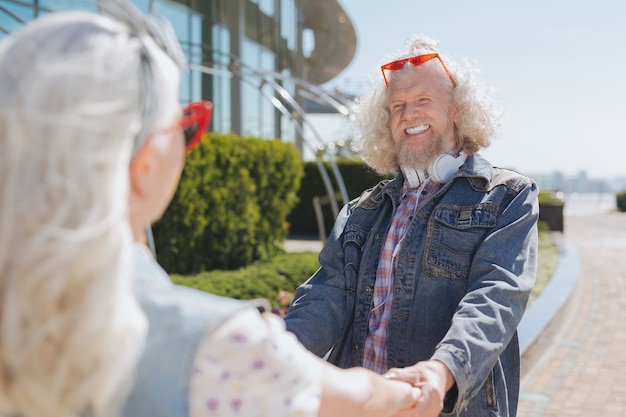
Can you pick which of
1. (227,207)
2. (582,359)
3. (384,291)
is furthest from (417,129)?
(227,207)

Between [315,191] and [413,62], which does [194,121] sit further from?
[315,191]

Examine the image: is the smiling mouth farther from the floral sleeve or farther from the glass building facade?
the glass building facade

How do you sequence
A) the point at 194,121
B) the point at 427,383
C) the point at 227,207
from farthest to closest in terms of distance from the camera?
1. the point at 227,207
2. the point at 427,383
3. the point at 194,121

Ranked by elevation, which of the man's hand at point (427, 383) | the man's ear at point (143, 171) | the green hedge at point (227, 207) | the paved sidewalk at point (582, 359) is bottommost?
the paved sidewalk at point (582, 359)

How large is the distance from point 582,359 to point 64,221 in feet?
20.8

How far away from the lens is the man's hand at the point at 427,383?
1757 millimetres

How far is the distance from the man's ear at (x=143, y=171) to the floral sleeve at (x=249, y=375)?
0.26 m

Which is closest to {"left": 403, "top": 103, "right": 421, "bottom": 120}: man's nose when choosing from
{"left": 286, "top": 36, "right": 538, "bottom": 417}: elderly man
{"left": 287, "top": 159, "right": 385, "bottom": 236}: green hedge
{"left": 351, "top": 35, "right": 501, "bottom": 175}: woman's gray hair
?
{"left": 286, "top": 36, "right": 538, "bottom": 417}: elderly man

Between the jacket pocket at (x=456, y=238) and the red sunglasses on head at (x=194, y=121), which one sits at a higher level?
the red sunglasses on head at (x=194, y=121)

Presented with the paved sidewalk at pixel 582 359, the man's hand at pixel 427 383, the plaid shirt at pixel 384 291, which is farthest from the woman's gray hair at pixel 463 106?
the paved sidewalk at pixel 582 359

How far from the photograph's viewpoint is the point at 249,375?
3.66 ft

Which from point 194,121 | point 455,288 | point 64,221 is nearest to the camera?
point 64,221

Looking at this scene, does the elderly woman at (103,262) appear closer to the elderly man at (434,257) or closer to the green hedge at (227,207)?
the elderly man at (434,257)

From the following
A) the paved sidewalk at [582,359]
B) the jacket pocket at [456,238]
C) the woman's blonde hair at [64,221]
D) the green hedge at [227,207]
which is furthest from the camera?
the green hedge at [227,207]
